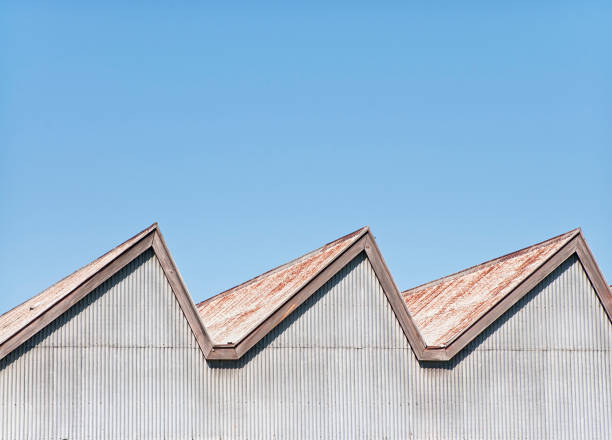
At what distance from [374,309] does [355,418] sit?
14.9 ft

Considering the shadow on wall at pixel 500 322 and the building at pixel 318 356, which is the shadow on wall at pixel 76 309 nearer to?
the building at pixel 318 356

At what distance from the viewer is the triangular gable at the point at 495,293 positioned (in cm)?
4250

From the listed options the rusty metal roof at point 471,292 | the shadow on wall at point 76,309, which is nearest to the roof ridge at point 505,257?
the rusty metal roof at point 471,292

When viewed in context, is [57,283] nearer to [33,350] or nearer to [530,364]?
[33,350]

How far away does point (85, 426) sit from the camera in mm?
38781

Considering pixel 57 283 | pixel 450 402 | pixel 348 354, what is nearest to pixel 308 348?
pixel 348 354

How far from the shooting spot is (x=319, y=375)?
41.6 meters

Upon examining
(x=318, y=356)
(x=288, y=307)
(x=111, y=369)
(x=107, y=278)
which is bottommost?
(x=111, y=369)

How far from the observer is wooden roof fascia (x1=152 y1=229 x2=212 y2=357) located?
132ft

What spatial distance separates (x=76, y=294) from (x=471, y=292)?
1850 centimetres

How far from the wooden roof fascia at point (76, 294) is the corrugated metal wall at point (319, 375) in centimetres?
42

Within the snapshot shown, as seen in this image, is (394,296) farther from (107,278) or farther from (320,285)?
(107,278)

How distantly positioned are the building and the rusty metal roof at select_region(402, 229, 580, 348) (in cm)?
16

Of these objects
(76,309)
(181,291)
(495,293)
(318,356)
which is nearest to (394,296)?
(318,356)
